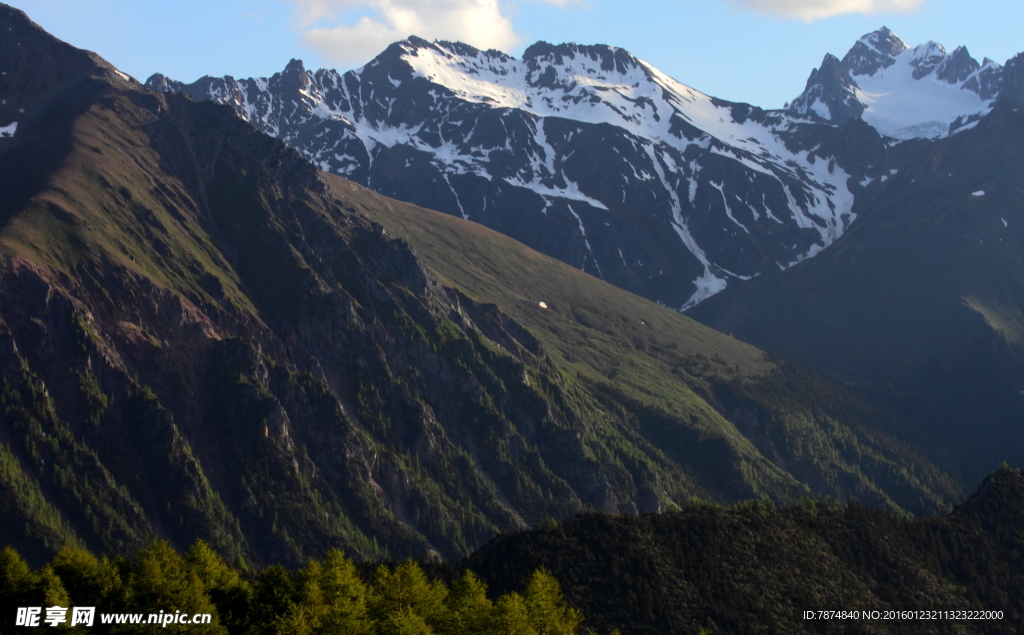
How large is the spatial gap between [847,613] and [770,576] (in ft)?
35.9

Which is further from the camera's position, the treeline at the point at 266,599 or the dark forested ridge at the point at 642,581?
the dark forested ridge at the point at 642,581

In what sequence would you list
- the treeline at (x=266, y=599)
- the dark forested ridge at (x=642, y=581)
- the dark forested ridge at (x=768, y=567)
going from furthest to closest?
1. the dark forested ridge at (x=768, y=567)
2. the dark forested ridge at (x=642, y=581)
3. the treeline at (x=266, y=599)

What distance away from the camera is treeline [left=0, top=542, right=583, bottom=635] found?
318 feet

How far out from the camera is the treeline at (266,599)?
96.8 metres

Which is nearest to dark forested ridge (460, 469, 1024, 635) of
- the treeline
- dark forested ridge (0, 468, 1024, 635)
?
dark forested ridge (0, 468, 1024, 635)

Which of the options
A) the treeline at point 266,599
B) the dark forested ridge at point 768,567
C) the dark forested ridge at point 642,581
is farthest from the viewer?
the dark forested ridge at point 768,567

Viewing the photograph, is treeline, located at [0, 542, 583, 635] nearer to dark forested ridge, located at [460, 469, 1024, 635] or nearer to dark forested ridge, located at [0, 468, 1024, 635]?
dark forested ridge, located at [0, 468, 1024, 635]

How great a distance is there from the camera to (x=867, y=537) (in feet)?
557

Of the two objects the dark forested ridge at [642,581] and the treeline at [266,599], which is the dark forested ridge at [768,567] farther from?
the treeline at [266,599]

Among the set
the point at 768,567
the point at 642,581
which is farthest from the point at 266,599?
the point at 768,567

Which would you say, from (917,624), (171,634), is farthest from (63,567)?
(917,624)

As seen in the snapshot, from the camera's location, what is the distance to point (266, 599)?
342ft

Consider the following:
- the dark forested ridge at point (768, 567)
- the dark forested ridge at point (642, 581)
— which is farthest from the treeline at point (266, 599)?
the dark forested ridge at point (768, 567)

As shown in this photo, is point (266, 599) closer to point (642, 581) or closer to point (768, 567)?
point (642, 581)
